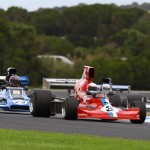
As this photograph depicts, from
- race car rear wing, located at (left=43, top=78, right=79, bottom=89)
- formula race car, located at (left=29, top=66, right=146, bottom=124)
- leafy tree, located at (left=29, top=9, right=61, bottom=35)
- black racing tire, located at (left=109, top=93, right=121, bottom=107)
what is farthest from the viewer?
leafy tree, located at (left=29, top=9, right=61, bottom=35)

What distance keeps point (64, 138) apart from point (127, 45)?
107883 mm

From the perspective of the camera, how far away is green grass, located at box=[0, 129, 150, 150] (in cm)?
1432

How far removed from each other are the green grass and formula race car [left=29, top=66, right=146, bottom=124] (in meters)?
5.32

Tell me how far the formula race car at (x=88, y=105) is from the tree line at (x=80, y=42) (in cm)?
3441

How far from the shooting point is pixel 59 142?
15.3 meters

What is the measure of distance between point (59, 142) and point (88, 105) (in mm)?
7951

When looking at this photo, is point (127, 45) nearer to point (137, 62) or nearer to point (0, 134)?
point (137, 62)

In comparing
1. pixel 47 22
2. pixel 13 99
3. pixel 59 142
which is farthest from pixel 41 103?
pixel 47 22

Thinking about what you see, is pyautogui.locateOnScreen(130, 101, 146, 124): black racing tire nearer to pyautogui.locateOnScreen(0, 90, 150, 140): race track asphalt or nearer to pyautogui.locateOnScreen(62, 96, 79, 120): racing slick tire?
pyautogui.locateOnScreen(0, 90, 150, 140): race track asphalt

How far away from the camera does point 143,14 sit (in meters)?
184

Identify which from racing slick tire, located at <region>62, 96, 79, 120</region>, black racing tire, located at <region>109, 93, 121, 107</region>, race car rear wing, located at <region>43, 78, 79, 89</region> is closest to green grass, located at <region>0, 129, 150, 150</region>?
racing slick tire, located at <region>62, 96, 79, 120</region>

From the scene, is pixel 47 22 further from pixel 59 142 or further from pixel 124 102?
pixel 59 142

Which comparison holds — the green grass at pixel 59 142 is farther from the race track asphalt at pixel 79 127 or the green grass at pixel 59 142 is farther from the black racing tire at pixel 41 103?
the black racing tire at pixel 41 103

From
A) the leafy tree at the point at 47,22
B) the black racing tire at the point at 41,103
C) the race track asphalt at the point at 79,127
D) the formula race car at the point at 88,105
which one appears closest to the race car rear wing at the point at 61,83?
the formula race car at the point at 88,105
